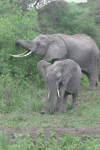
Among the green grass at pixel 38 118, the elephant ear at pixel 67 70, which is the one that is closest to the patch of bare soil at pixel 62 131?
the green grass at pixel 38 118

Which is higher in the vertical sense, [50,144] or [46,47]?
[46,47]

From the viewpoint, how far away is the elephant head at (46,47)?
10.2 metres

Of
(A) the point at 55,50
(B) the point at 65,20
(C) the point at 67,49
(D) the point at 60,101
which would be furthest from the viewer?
(B) the point at 65,20

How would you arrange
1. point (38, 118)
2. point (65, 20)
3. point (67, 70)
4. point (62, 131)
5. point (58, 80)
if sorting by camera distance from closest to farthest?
point (62, 131) < point (38, 118) < point (58, 80) < point (67, 70) < point (65, 20)

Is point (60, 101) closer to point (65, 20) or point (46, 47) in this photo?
point (46, 47)

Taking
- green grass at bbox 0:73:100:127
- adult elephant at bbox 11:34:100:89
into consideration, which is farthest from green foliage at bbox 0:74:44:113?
adult elephant at bbox 11:34:100:89

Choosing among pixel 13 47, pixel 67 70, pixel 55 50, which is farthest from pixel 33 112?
pixel 13 47

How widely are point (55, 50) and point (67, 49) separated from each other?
86cm

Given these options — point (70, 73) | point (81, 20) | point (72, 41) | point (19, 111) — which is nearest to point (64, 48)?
point (72, 41)

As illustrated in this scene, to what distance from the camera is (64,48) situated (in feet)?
34.3

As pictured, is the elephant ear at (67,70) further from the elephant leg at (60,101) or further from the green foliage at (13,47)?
the green foliage at (13,47)

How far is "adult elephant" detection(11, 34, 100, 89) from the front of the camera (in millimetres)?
10250

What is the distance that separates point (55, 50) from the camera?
10.2 meters

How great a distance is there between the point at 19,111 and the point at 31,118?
2.98 ft
